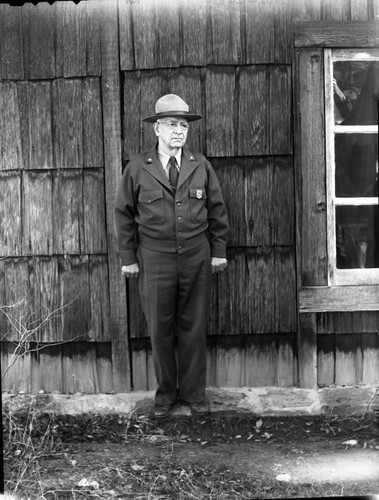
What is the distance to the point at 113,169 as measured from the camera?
5637mm

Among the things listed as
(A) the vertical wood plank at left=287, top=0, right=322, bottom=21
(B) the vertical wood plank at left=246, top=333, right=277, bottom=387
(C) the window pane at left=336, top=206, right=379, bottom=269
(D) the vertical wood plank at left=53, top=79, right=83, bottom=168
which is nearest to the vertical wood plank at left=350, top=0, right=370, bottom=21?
(A) the vertical wood plank at left=287, top=0, right=322, bottom=21

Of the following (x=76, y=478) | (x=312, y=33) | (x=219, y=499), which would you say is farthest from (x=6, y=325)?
(x=312, y=33)

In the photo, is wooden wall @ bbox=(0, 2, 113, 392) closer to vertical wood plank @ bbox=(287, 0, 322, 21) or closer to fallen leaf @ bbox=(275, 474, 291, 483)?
vertical wood plank @ bbox=(287, 0, 322, 21)

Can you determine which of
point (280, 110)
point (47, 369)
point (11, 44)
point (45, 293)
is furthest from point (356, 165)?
point (47, 369)

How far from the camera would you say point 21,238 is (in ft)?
18.8

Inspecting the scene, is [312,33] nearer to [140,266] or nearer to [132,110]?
[132,110]

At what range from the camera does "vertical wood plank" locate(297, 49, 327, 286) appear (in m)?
5.55

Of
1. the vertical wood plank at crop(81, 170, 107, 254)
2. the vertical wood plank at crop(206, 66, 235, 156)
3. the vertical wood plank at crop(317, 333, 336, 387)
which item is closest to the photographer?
the vertical wood plank at crop(206, 66, 235, 156)

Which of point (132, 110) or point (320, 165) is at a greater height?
point (132, 110)

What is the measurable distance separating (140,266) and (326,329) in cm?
133

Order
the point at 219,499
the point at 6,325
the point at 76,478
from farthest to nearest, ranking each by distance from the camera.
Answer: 1. the point at 6,325
2. the point at 76,478
3. the point at 219,499

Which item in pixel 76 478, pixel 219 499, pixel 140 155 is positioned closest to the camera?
pixel 219 499

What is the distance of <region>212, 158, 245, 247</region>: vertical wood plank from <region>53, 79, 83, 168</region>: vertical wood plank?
Result: 914 mm

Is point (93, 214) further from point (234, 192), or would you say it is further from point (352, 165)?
point (352, 165)
